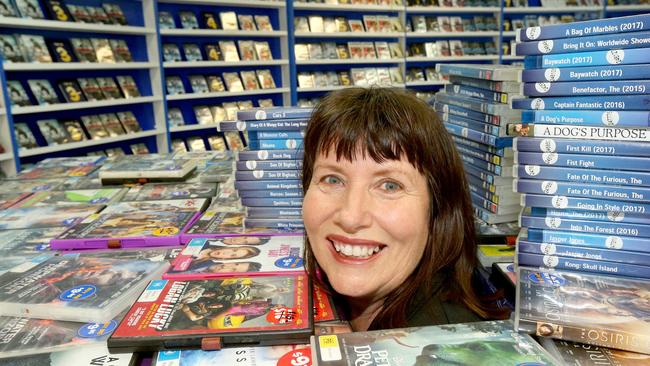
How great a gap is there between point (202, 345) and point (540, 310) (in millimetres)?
606

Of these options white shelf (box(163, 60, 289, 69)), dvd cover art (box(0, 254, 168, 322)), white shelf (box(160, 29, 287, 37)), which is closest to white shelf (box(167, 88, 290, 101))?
white shelf (box(163, 60, 289, 69))

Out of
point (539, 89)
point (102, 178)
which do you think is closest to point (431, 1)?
point (102, 178)

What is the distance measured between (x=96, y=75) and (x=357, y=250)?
13.6 feet

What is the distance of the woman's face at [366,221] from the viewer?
100cm

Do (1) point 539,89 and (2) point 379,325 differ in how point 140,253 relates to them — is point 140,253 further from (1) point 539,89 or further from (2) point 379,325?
(1) point 539,89

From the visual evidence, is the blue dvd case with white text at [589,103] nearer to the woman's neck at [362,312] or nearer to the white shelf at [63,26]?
the woman's neck at [362,312]

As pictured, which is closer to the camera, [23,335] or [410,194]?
[23,335]

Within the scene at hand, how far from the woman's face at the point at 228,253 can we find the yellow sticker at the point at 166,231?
27cm

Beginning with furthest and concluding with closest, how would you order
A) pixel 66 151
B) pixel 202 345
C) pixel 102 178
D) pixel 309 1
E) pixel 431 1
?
pixel 431 1, pixel 309 1, pixel 66 151, pixel 102 178, pixel 202 345

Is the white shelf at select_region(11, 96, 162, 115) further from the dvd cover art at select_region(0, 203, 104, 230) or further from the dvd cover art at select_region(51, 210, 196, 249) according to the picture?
the dvd cover art at select_region(51, 210, 196, 249)

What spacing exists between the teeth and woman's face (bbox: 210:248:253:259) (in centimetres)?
33

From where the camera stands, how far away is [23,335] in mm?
920

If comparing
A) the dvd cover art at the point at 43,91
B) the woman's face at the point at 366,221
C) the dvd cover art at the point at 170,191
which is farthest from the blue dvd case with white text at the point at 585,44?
the dvd cover art at the point at 43,91

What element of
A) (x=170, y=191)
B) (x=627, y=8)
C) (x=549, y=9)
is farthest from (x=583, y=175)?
(x=627, y=8)
